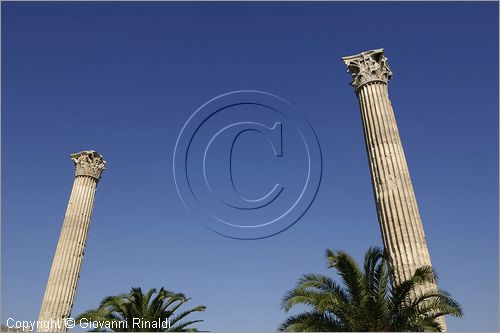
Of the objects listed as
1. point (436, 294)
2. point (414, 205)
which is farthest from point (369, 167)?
point (436, 294)

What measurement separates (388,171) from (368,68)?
171 inches

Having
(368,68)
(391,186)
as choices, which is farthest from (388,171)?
(368,68)

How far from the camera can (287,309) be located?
11.3 meters

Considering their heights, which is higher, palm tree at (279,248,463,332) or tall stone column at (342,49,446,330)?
tall stone column at (342,49,446,330)

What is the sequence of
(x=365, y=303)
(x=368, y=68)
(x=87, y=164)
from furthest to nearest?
(x=87, y=164) → (x=368, y=68) → (x=365, y=303)

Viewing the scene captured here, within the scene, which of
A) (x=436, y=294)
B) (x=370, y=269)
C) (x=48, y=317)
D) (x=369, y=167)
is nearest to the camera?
(x=436, y=294)

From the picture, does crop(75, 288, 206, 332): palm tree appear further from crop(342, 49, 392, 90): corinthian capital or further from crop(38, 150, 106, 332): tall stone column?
crop(342, 49, 392, 90): corinthian capital

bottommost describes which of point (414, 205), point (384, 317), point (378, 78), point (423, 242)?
point (384, 317)

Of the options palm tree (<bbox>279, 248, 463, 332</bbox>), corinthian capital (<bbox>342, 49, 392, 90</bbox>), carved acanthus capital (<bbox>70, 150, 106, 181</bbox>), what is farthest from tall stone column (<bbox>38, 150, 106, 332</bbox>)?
corinthian capital (<bbox>342, 49, 392, 90</bbox>)

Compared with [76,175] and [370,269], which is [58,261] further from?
[370,269]

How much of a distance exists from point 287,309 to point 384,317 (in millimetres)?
2477

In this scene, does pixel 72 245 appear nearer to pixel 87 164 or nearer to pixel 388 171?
pixel 87 164

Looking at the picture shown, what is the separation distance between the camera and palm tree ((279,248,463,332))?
10.8 meters

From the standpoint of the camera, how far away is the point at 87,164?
23.0 m
